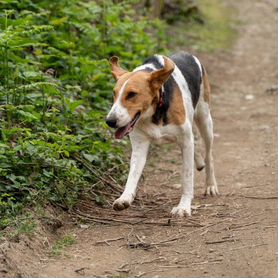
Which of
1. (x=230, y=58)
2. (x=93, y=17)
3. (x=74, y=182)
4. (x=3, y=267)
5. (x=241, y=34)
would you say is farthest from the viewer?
(x=241, y=34)

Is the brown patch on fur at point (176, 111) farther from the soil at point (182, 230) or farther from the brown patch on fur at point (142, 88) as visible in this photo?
the soil at point (182, 230)

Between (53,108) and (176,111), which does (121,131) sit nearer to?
(176,111)

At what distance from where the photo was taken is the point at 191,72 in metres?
7.55

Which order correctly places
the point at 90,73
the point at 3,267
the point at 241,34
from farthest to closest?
the point at 241,34, the point at 90,73, the point at 3,267

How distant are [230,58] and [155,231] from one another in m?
11.0

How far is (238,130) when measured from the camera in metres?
11.4

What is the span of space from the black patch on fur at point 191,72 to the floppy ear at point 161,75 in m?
0.82

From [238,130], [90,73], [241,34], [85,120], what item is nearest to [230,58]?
[241,34]

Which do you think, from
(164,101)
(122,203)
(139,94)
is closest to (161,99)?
(164,101)

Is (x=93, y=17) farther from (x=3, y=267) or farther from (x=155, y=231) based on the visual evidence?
(x=3, y=267)

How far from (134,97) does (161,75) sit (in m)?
0.34

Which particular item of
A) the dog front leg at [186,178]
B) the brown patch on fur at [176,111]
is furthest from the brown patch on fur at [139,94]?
the dog front leg at [186,178]

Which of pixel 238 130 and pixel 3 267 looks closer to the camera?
pixel 3 267

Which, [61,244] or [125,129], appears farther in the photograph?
[125,129]
